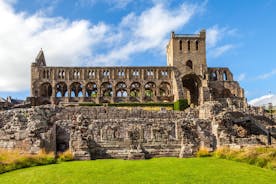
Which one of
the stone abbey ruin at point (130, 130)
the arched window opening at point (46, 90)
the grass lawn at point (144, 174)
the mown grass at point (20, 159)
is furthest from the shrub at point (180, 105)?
the mown grass at point (20, 159)

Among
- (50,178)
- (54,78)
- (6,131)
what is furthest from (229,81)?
(50,178)

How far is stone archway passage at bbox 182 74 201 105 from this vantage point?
6462 centimetres

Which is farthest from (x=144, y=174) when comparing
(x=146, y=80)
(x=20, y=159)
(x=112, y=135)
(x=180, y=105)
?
(x=146, y=80)

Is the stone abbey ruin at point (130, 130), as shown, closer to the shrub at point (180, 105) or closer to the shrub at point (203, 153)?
the shrub at point (203, 153)

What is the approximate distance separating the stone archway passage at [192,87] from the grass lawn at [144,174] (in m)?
43.7

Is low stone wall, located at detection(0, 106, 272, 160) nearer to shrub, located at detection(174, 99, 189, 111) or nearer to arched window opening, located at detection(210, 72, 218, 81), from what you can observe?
shrub, located at detection(174, 99, 189, 111)

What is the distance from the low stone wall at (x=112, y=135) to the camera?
24.8 meters

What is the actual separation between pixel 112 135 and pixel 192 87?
4266 centimetres

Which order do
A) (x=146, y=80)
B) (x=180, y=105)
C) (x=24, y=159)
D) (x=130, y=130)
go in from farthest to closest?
(x=146, y=80) → (x=180, y=105) → (x=130, y=130) → (x=24, y=159)

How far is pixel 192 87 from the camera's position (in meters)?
68.1

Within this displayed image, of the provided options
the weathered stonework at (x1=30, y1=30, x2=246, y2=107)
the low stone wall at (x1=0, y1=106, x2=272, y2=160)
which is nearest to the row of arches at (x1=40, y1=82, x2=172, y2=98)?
the weathered stonework at (x1=30, y1=30, x2=246, y2=107)

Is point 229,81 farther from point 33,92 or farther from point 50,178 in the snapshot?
point 50,178

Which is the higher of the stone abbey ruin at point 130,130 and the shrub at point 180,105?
the shrub at point 180,105

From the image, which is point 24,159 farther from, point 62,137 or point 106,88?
point 106,88
